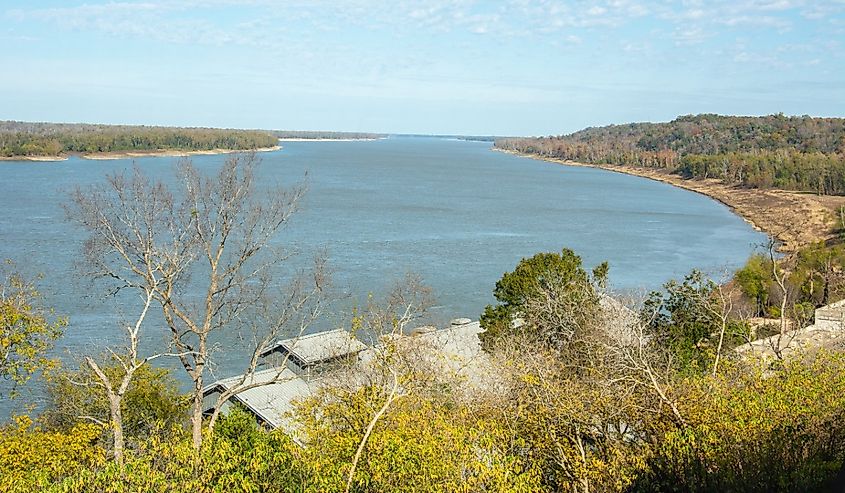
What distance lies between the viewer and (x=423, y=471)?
655 cm

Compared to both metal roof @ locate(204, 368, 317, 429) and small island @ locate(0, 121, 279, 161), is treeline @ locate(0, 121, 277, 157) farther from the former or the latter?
metal roof @ locate(204, 368, 317, 429)

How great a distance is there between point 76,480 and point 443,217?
39.3m

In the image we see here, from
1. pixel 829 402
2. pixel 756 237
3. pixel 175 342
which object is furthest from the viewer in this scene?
pixel 756 237

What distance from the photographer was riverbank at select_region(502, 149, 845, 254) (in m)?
45.0

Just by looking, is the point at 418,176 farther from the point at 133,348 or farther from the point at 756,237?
the point at 133,348

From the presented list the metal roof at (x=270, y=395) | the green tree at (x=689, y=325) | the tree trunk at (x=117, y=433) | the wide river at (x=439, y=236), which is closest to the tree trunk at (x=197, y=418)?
the tree trunk at (x=117, y=433)

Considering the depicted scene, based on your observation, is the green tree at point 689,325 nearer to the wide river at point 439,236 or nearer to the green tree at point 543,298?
the green tree at point 543,298

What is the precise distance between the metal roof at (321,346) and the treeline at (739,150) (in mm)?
56650

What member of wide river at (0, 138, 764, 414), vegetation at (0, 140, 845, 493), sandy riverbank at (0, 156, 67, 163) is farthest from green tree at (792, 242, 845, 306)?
sandy riverbank at (0, 156, 67, 163)

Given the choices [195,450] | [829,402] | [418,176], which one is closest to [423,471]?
[195,450]

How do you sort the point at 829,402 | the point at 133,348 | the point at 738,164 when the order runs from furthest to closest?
the point at 738,164 < the point at 133,348 < the point at 829,402

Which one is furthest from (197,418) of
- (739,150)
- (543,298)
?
(739,150)

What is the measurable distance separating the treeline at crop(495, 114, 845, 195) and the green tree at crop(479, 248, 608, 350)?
52778 millimetres

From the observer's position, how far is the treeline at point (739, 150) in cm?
6862
